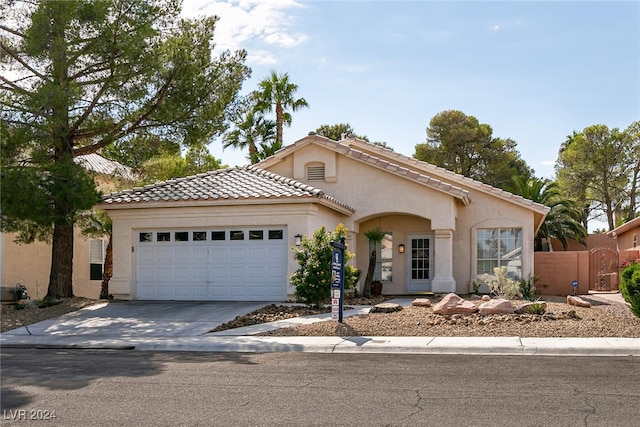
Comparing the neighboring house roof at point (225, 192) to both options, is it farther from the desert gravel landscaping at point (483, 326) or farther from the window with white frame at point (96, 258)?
the window with white frame at point (96, 258)

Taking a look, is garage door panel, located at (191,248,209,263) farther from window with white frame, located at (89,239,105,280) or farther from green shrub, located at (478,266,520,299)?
window with white frame, located at (89,239,105,280)

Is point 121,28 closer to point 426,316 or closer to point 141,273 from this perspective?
point 141,273

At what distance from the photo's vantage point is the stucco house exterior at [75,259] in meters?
24.5

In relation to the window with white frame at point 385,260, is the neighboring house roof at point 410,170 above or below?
above

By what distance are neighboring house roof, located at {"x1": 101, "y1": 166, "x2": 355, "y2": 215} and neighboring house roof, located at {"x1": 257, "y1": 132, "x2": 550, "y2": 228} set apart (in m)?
1.79

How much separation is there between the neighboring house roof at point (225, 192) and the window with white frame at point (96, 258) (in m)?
7.51

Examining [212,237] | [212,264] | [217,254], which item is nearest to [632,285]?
[217,254]

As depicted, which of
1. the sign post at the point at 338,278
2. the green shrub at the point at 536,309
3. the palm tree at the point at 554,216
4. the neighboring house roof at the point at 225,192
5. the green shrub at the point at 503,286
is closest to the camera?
the sign post at the point at 338,278

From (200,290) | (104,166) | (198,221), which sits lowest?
(200,290)

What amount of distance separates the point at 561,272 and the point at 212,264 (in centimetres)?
1426

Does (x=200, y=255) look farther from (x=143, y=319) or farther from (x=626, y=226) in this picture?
(x=626, y=226)

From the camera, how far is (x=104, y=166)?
29.1 metres

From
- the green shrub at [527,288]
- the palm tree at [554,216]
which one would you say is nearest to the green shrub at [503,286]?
the green shrub at [527,288]

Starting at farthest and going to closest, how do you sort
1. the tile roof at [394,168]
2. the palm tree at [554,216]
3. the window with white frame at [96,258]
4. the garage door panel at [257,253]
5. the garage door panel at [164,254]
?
the palm tree at [554,216], the window with white frame at [96,258], the tile roof at [394,168], the garage door panel at [164,254], the garage door panel at [257,253]
